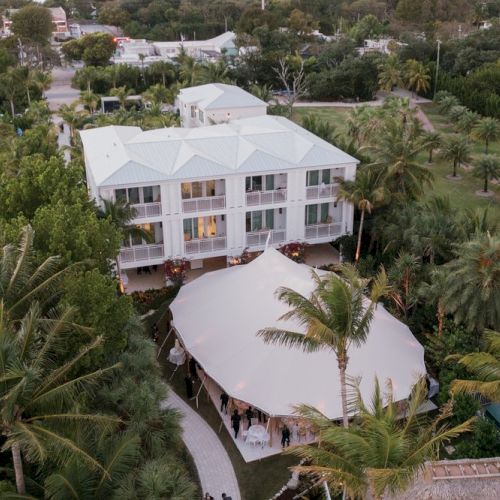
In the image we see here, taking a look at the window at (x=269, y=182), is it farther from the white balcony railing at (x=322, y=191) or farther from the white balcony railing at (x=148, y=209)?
the white balcony railing at (x=148, y=209)

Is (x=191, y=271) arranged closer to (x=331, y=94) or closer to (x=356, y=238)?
(x=356, y=238)

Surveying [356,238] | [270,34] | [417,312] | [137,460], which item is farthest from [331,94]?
[137,460]

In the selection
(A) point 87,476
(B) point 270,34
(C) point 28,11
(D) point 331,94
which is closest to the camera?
(A) point 87,476

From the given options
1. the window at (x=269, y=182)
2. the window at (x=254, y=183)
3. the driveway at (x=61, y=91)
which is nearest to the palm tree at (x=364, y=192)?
the window at (x=269, y=182)

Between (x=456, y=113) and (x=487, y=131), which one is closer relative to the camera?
(x=487, y=131)

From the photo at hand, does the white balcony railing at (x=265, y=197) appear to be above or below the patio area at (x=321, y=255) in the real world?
above

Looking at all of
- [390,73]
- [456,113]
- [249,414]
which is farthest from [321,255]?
[390,73]

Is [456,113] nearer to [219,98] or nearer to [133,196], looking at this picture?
[219,98]
